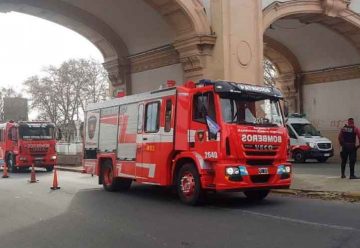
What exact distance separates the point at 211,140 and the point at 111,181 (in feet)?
17.1

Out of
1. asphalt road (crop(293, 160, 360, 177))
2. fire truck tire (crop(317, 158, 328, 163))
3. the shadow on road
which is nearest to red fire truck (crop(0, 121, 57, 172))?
asphalt road (crop(293, 160, 360, 177))

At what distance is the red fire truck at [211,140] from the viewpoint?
1129cm

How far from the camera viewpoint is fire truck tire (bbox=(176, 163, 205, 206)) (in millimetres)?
11602

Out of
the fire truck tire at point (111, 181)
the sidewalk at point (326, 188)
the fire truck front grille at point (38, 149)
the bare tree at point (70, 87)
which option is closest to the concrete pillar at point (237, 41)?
the sidewalk at point (326, 188)

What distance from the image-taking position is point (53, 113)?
3029 inches

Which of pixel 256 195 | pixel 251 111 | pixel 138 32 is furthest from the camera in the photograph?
pixel 138 32

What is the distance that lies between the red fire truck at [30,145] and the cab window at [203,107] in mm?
18291

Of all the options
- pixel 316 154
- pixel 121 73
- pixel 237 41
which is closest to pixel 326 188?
pixel 237 41

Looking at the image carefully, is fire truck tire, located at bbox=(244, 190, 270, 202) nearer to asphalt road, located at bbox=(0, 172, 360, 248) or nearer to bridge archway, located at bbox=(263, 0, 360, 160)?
asphalt road, located at bbox=(0, 172, 360, 248)

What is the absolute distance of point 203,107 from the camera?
11.6 m

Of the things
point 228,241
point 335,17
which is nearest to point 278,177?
point 228,241

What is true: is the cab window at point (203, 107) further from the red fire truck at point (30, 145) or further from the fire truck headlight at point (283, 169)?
the red fire truck at point (30, 145)

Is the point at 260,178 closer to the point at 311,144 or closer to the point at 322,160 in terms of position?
the point at 311,144

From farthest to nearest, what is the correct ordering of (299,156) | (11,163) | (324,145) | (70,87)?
(70,87) → (11,163) → (299,156) → (324,145)
